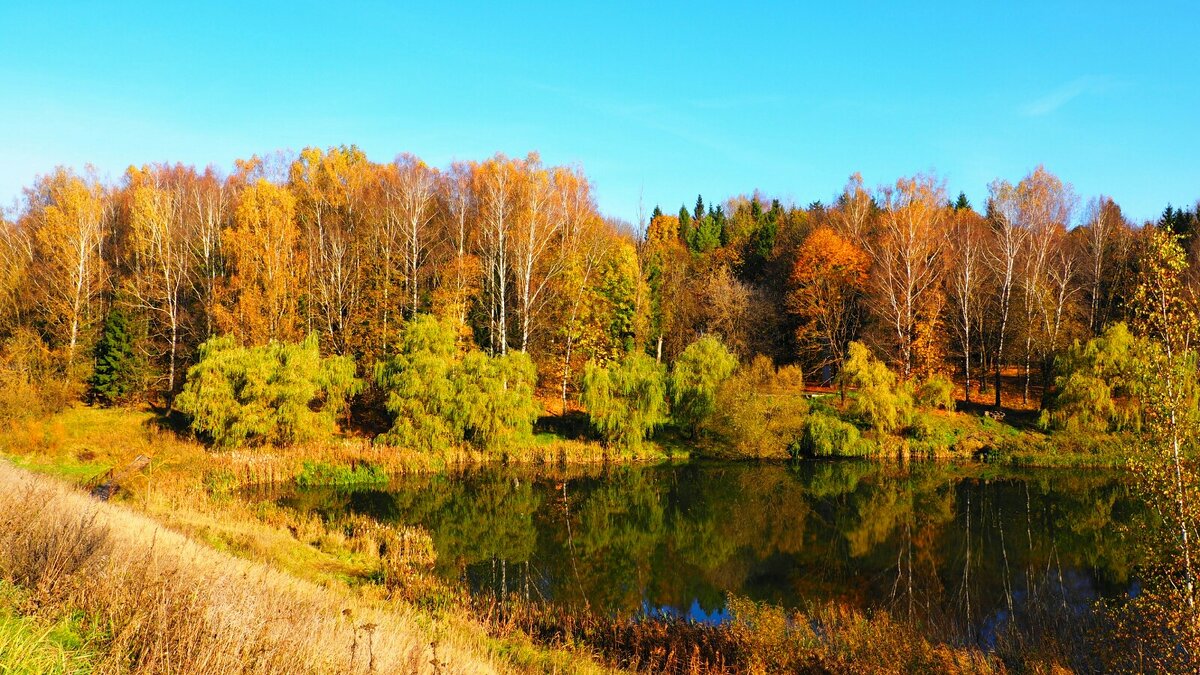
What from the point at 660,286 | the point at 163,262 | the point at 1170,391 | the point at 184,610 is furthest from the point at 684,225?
the point at 184,610

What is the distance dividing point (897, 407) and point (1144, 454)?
29.8 metres

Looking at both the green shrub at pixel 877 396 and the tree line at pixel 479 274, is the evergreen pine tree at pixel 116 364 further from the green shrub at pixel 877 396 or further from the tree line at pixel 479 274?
the green shrub at pixel 877 396

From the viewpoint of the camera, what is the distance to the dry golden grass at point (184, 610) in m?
5.03

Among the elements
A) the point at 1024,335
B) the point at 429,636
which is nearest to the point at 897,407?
the point at 1024,335

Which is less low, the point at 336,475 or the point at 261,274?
the point at 261,274

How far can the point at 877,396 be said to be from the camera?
1444 inches

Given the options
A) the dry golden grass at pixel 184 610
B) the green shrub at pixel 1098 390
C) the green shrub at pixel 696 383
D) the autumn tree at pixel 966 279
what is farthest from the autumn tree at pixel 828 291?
the dry golden grass at pixel 184 610

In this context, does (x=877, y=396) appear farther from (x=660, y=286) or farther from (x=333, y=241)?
(x=333, y=241)

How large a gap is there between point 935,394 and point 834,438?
7.24m

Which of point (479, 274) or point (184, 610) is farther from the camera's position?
point (479, 274)

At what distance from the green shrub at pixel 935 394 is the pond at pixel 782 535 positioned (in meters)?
6.42

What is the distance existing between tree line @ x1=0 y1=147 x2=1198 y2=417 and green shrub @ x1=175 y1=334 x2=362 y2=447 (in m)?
3.92

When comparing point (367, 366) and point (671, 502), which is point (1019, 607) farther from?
point (367, 366)

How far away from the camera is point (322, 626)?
6.88m
